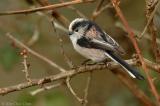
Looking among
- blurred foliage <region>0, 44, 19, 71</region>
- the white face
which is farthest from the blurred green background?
the white face

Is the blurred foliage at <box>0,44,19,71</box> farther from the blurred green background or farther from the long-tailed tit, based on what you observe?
the long-tailed tit

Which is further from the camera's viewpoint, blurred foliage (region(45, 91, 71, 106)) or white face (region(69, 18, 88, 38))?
blurred foliage (region(45, 91, 71, 106))

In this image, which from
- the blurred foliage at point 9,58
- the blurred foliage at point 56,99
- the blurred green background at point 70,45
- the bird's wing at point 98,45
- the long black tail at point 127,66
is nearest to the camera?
the long black tail at point 127,66

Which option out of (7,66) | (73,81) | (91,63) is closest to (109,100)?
(73,81)

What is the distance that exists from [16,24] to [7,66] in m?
0.46

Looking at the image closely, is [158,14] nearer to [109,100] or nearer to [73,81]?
[109,100]

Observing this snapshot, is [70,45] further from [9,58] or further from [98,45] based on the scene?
[98,45]

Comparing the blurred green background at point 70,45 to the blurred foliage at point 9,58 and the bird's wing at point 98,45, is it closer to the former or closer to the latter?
the blurred foliage at point 9,58

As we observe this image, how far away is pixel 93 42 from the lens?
67.2 inches

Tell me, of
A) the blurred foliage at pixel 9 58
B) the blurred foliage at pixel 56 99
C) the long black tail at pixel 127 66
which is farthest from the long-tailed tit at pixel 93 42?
the blurred foliage at pixel 9 58

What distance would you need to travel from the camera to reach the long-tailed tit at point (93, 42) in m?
1.69

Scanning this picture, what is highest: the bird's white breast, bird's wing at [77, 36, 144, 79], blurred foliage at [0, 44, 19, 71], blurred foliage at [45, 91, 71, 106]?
bird's wing at [77, 36, 144, 79]

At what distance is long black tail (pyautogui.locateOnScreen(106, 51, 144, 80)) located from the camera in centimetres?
154

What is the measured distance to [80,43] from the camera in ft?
5.70
